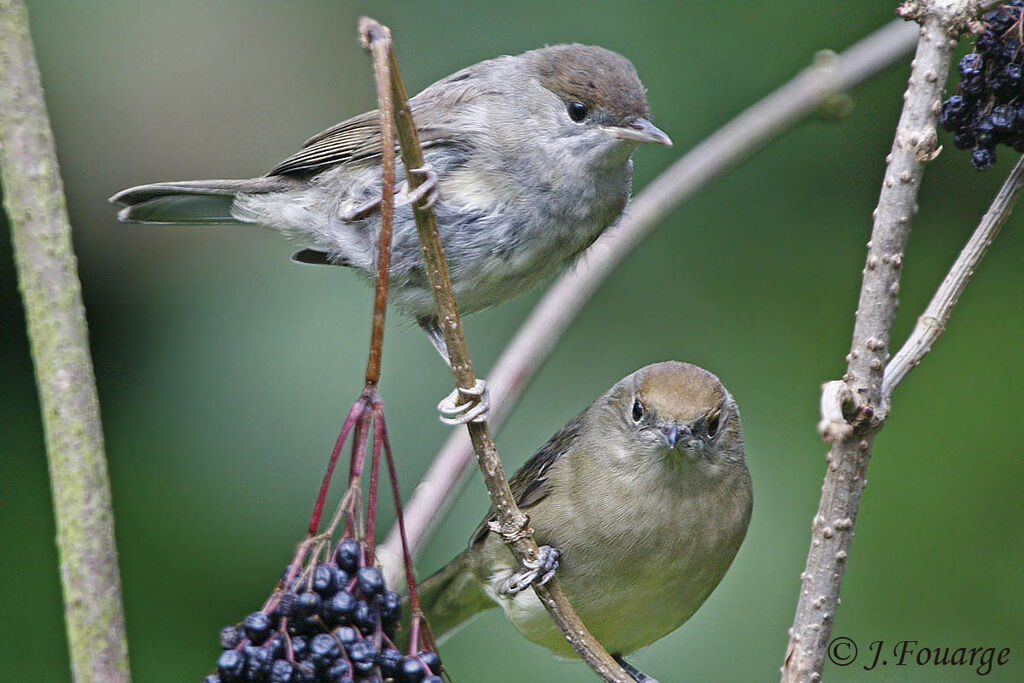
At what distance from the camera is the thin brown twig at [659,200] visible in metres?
3.42

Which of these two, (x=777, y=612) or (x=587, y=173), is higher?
(x=587, y=173)

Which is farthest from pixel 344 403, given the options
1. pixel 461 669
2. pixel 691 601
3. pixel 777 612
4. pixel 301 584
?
pixel 301 584

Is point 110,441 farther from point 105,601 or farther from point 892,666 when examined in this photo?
point 892,666

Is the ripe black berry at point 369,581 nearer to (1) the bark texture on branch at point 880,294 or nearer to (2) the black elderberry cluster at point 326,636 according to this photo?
(2) the black elderberry cluster at point 326,636

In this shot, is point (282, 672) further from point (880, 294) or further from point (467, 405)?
point (880, 294)

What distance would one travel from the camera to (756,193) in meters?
4.59

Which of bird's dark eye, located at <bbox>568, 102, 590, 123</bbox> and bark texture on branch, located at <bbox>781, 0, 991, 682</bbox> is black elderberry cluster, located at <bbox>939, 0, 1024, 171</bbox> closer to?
bark texture on branch, located at <bbox>781, 0, 991, 682</bbox>

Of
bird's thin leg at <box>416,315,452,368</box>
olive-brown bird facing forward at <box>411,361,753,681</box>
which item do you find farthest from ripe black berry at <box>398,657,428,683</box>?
bird's thin leg at <box>416,315,452,368</box>

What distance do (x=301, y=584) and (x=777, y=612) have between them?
2.24m

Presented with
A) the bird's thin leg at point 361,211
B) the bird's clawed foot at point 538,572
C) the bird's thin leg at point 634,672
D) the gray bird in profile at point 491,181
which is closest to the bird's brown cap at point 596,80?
the gray bird in profile at point 491,181

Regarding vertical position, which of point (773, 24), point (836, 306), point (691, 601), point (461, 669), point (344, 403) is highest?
point (773, 24)

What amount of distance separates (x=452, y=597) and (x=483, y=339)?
96cm

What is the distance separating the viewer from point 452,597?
13.3 ft

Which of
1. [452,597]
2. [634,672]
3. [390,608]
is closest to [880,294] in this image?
[390,608]
